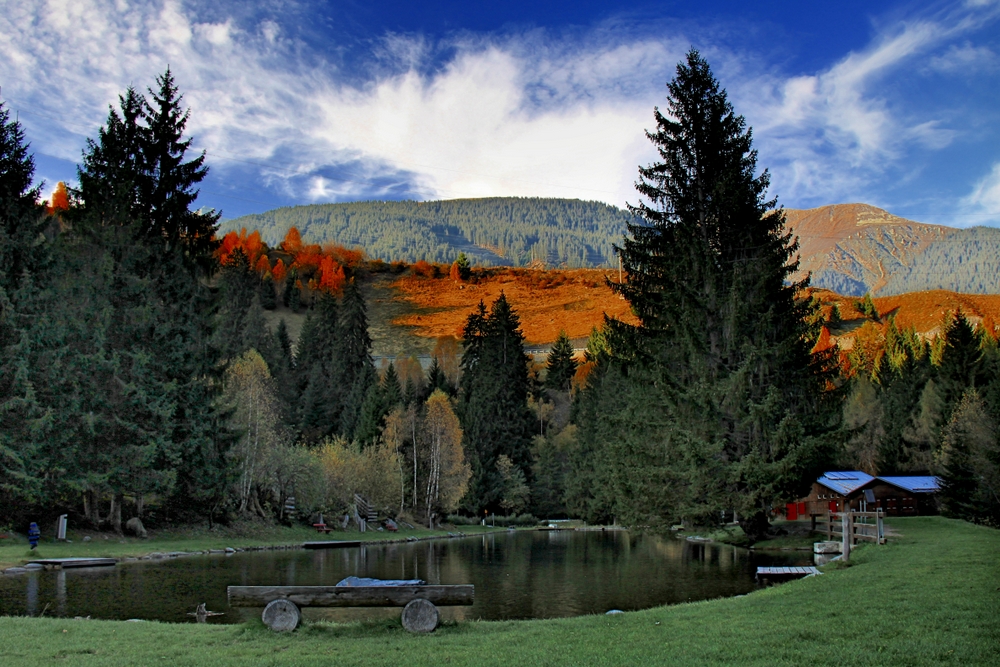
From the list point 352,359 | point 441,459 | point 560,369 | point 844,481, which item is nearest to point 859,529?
point 844,481

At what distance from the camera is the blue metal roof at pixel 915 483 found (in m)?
58.0

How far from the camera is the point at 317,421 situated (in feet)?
262

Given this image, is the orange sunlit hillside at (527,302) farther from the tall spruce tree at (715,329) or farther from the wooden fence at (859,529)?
the wooden fence at (859,529)

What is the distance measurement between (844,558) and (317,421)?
6660cm

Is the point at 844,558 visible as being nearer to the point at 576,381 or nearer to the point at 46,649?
the point at 46,649

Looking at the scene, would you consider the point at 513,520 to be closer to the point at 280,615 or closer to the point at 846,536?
the point at 846,536

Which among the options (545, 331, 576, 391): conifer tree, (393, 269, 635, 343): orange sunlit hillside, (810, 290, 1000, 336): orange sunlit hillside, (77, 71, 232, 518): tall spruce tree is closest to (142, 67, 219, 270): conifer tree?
(77, 71, 232, 518): tall spruce tree

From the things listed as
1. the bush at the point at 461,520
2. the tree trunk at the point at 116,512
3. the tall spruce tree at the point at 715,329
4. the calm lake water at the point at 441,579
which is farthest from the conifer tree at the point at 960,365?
the tree trunk at the point at 116,512

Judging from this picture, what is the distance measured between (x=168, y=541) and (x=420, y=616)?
28.1 meters

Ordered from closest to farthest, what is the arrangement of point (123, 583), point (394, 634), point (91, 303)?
point (394, 634) < point (123, 583) < point (91, 303)

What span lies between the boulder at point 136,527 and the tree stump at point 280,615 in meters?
26.9

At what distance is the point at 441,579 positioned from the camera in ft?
88.3

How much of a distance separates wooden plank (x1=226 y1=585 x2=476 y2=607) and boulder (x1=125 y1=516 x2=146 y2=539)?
26.3m

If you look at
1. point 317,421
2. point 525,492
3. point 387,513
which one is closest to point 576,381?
point 525,492
